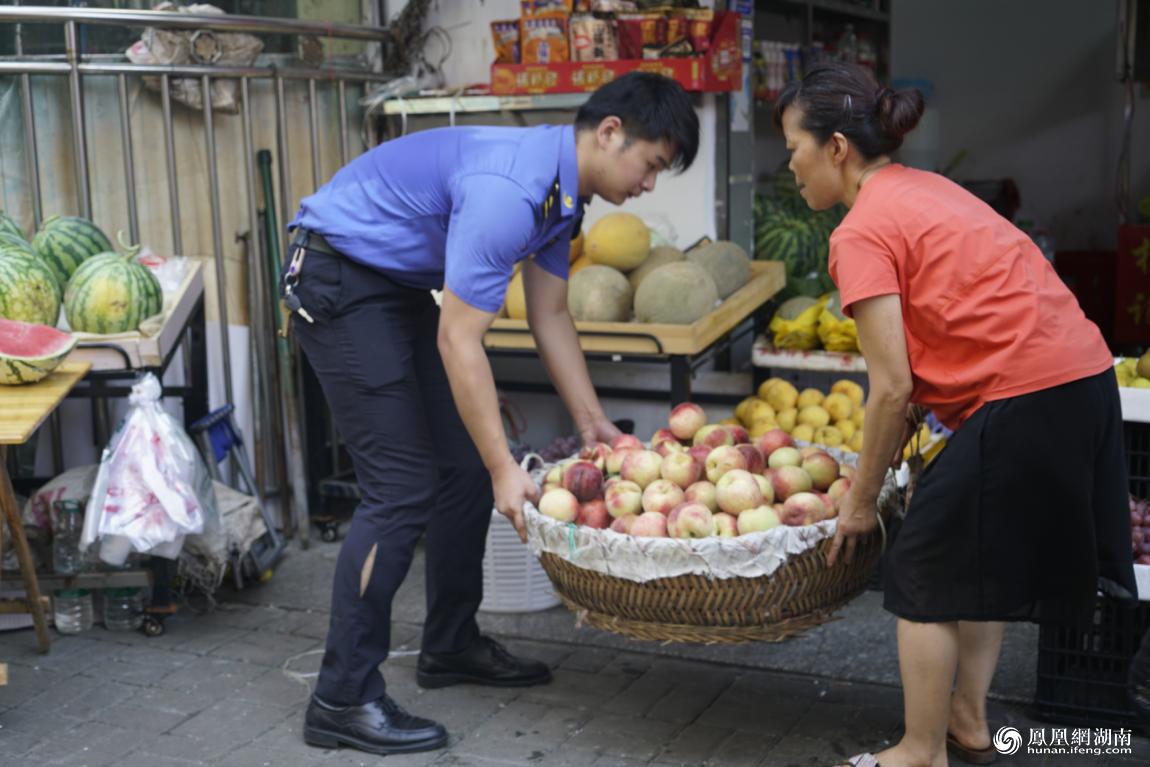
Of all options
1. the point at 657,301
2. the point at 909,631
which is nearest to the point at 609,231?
the point at 657,301

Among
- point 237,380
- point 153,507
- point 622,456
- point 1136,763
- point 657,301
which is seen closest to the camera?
point 1136,763

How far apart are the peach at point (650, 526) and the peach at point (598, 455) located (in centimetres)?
36

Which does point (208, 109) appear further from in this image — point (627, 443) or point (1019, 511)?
A: point (1019, 511)

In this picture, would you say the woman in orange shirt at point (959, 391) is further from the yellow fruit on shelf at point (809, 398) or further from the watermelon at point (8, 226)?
the watermelon at point (8, 226)

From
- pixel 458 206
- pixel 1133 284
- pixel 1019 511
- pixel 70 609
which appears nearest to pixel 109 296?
pixel 70 609

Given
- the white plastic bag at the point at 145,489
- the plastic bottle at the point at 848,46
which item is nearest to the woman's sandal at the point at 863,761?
the white plastic bag at the point at 145,489

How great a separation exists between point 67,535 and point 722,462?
8.28 feet

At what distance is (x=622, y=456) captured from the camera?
3.47 m

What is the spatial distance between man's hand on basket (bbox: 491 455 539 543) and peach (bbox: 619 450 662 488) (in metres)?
0.27

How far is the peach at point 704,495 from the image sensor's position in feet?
10.5

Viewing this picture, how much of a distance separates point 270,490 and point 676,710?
8.45 ft

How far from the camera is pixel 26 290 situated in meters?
4.16

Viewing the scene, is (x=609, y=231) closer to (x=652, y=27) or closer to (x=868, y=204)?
(x=652, y=27)

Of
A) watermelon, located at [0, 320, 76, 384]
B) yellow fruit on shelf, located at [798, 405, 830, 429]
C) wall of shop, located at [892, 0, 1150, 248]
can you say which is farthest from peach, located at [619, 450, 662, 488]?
wall of shop, located at [892, 0, 1150, 248]
